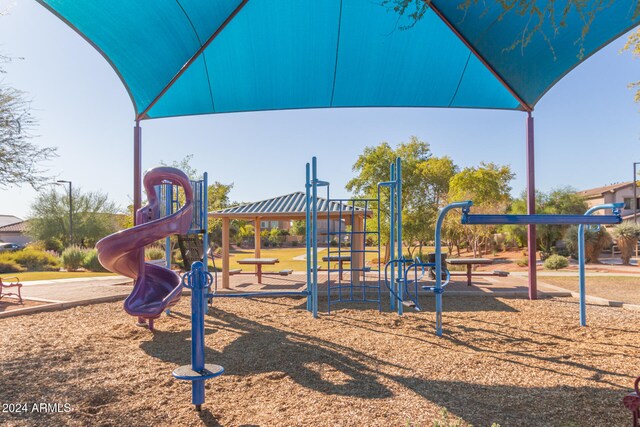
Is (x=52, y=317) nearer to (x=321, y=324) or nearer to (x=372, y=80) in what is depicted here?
(x=321, y=324)

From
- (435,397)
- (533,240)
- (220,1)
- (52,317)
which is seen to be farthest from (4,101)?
(533,240)

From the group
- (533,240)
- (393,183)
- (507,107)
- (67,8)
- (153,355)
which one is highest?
(67,8)

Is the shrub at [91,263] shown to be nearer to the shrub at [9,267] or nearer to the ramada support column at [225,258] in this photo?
the shrub at [9,267]

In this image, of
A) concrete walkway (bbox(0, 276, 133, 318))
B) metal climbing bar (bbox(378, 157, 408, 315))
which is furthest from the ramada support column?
metal climbing bar (bbox(378, 157, 408, 315))

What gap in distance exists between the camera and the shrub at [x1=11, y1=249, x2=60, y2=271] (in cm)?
2305

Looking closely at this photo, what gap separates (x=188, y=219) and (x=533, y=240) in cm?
754

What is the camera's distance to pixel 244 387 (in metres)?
4.64

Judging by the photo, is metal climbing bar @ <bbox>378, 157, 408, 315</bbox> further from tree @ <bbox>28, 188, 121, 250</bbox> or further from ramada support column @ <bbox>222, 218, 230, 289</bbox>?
Result: tree @ <bbox>28, 188, 121, 250</bbox>

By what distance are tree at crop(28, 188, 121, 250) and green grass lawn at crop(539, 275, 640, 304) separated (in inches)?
1193

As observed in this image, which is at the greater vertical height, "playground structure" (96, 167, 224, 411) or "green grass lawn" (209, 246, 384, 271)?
"playground structure" (96, 167, 224, 411)

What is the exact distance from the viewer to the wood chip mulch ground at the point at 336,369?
3.86 metres

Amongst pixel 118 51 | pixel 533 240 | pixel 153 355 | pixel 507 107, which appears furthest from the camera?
pixel 507 107

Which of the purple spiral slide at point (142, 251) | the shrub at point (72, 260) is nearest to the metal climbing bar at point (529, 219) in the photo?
the purple spiral slide at point (142, 251)

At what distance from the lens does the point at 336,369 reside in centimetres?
520
